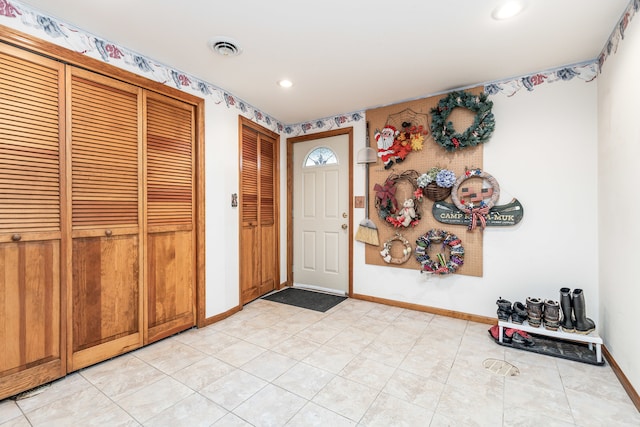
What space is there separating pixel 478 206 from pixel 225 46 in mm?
2707

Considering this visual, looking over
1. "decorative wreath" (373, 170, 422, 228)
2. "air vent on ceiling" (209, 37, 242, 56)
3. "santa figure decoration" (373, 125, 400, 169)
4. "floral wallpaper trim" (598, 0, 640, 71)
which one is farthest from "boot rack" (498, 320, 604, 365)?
"air vent on ceiling" (209, 37, 242, 56)

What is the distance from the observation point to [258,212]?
3580 mm

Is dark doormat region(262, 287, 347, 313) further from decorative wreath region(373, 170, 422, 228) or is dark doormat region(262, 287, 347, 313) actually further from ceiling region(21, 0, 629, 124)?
ceiling region(21, 0, 629, 124)

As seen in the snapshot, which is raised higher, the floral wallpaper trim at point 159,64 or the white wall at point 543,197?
the floral wallpaper trim at point 159,64

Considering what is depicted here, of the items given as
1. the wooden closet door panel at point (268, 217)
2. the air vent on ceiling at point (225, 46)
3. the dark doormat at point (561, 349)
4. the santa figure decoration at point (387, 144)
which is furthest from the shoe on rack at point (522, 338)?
the air vent on ceiling at point (225, 46)

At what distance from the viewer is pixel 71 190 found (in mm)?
1893

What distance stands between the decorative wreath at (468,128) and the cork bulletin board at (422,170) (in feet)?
0.28

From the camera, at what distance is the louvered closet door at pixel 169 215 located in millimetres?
→ 2367

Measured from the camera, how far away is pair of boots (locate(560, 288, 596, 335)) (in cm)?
214

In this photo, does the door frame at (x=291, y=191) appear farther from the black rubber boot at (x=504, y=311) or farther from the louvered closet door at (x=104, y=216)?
the louvered closet door at (x=104, y=216)

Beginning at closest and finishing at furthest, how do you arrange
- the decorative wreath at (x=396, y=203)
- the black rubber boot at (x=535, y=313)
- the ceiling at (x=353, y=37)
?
1. the ceiling at (x=353, y=37)
2. the black rubber boot at (x=535, y=313)
3. the decorative wreath at (x=396, y=203)

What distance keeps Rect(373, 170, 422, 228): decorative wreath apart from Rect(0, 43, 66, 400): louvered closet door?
2.89 m

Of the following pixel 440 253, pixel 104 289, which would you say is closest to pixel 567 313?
pixel 440 253

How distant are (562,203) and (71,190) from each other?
3.92 m
